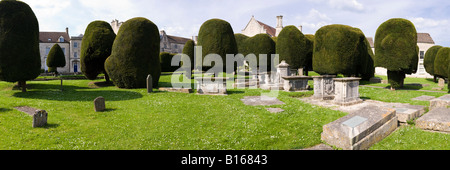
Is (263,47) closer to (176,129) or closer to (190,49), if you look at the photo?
(190,49)

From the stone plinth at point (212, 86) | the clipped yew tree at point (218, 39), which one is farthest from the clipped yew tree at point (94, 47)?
the stone plinth at point (212, 86)

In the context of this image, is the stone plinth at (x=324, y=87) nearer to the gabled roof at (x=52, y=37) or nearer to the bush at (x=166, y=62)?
the bush at (x=166, y=62)

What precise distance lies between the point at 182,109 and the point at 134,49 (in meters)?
8.21

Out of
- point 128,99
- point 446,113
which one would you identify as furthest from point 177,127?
point 446,113

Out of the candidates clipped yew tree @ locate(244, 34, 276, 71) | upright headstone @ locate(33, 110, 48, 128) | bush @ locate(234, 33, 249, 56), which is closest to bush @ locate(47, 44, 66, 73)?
bush @ locate(234, 33, 249, 56)

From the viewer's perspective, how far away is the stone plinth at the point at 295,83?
15703 mm

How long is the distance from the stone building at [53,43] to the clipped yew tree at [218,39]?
4220 centimetres

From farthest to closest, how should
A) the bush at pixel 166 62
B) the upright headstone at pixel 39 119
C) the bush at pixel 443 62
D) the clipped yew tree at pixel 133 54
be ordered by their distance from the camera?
the bush at pixel 166 62
the bush at pixel 443 62
the clipped yew tree at pixel 133 54
the upright headstone at pixel 39 119

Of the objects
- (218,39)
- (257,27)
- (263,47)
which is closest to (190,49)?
(218,39)

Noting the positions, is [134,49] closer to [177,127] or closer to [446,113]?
[177,127]

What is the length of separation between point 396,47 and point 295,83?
840cm

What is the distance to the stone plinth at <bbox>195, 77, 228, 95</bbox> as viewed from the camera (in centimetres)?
1398

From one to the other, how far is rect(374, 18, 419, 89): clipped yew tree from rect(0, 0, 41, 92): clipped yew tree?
2419cm

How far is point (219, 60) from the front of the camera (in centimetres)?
2308
